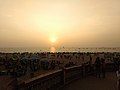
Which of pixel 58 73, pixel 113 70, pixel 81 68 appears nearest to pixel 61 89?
pixel 58 73

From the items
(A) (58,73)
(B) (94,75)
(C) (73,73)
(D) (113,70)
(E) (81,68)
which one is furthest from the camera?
(D) (113,70)

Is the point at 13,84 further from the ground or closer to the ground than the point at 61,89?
further from the ground

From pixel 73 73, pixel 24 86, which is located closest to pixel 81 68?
pixel 73 73

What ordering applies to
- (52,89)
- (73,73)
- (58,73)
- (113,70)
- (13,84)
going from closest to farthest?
(13,84) < (52,89) < (58,73) < (73,73) < (113,70)

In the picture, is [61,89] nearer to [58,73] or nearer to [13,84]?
[58,73]

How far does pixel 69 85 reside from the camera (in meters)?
13.0

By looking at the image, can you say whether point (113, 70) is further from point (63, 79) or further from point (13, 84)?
point (13, 84)

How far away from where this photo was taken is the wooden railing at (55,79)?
7.93m

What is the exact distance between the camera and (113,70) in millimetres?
20844

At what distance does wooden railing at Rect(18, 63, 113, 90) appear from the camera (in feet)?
26.0

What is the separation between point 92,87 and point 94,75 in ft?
16.6

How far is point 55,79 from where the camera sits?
1171 cm

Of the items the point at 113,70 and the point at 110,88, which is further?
the point at 113,70

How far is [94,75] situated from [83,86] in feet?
15.9
